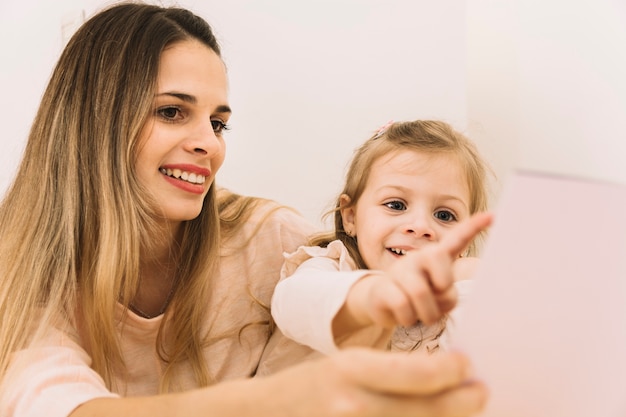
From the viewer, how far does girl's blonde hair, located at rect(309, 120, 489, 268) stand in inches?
44.4

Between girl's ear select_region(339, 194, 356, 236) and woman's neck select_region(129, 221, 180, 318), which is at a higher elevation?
girl's ear select_region(339, 194, 356, 236)

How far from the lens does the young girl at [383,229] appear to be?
725mm

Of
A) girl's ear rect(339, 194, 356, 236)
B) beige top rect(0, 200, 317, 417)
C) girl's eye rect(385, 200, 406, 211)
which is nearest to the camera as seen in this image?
beige top rect(0, 200, 317, 417)

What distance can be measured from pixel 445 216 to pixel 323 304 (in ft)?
1.48

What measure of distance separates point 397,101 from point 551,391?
112 cm

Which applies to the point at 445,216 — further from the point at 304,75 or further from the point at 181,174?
the point at 304,75

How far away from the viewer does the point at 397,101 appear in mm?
1532

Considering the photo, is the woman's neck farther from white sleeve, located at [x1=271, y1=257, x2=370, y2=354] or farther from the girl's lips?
white sleeve, located at [x1=271, y1=257, x2=370, y2=354]

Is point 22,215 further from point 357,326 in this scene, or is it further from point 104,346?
point 357,326

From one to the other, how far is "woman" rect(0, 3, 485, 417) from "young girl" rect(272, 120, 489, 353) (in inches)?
6.5

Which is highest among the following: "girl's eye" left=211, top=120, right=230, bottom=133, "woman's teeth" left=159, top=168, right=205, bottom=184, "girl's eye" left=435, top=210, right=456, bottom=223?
"girl's eye" left=211, top=120, right=230, bottom=133

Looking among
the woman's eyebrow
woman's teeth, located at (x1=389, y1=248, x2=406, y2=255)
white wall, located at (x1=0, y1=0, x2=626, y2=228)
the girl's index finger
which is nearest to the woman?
the woman's eyebrow

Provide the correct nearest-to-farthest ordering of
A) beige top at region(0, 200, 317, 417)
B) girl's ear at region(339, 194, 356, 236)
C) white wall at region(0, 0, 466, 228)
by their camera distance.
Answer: beige top at region(0, 200, 317, 417) → girl's ear at region(339, 194, 356, 236) → white wall at region(0, 0, 466, 228)

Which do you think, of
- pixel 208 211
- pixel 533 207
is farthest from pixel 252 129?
pixel 533 207
